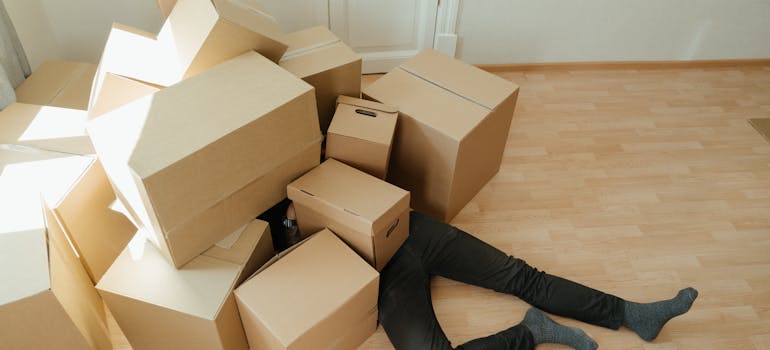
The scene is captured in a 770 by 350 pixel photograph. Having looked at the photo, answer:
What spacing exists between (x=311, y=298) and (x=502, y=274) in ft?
2.16

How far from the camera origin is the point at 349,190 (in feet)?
5.25

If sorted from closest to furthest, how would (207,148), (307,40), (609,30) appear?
1. (207,148)
2. (307,40)
3. (609,30)

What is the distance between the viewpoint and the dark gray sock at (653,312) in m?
1.61

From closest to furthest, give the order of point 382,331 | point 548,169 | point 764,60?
point 382,331, point 548,169, point 764,60

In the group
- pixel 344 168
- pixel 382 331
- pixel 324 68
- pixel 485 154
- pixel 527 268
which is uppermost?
pixel 324 68

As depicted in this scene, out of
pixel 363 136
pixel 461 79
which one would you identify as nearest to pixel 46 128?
pixel 363 136

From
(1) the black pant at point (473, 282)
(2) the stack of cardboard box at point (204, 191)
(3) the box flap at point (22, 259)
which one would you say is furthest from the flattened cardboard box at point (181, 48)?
(1) the black pant at point (473, 282)

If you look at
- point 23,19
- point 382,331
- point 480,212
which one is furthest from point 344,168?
point 23,19

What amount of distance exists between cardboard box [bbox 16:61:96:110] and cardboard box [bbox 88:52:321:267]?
1.94 feet

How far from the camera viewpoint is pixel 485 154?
2.05 m

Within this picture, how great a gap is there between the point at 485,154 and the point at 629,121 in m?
1.03

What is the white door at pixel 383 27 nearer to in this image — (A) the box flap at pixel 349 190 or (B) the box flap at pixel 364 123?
(B) the box flap at pixel 364 123

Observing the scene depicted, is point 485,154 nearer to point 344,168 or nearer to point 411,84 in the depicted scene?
point 411,84

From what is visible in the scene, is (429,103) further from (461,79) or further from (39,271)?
(39,271)
